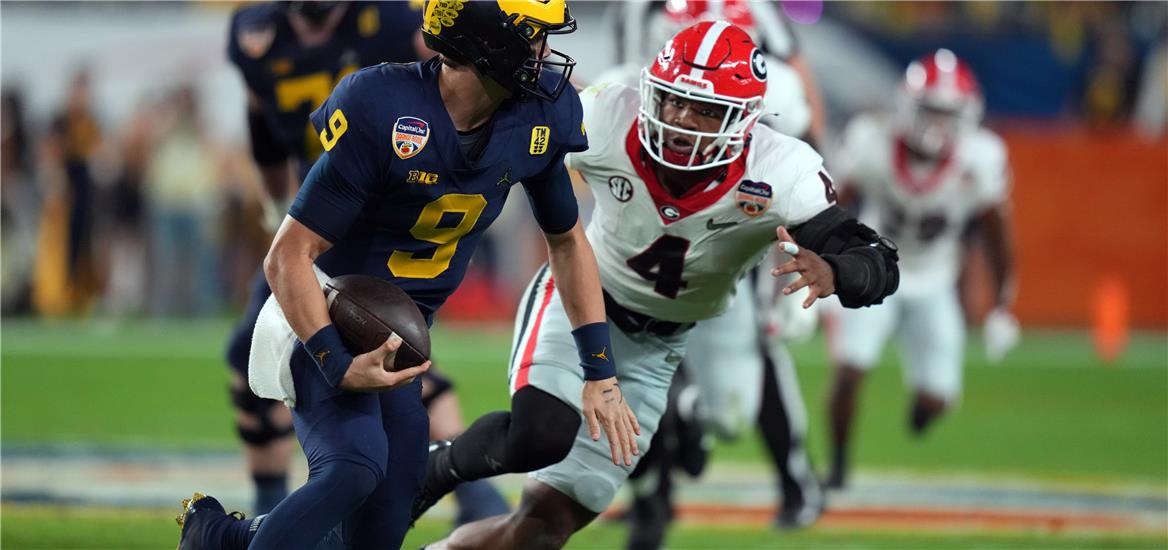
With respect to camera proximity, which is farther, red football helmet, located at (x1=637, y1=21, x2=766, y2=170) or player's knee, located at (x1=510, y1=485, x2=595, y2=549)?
player's knee, located at (x1=510, y1=485, x2=595, y2=549)

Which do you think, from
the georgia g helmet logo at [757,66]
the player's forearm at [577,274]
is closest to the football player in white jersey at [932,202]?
the georgia g helmet logo at [757,66]

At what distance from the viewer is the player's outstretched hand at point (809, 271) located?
12.3 feet

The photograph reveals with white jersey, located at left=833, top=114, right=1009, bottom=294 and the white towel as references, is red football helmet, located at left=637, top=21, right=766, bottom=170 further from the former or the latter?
white jersey, located at left=833, top=114, right=1009, bottom=294

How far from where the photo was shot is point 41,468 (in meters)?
6.95

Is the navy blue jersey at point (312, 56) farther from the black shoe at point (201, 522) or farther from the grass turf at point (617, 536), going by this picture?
the black shoe at point (201, 522)

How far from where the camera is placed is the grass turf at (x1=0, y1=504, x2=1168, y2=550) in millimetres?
5449

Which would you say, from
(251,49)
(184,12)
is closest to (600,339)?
(251,49)

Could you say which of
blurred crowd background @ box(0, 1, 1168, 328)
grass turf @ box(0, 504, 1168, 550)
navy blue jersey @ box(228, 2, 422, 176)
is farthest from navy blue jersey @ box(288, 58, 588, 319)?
blurred crowd background @ box(0, 1, 1168, 328)

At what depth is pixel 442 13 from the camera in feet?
12.0

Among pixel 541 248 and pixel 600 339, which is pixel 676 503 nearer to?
pixel 600 339

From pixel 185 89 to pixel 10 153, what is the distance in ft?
5.08

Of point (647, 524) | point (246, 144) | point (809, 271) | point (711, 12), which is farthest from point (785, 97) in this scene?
point (246, 144)

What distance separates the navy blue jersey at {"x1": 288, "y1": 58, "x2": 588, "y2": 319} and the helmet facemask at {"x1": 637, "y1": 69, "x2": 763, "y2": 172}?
26 centimetres

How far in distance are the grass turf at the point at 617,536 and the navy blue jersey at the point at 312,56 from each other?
1.47 m
